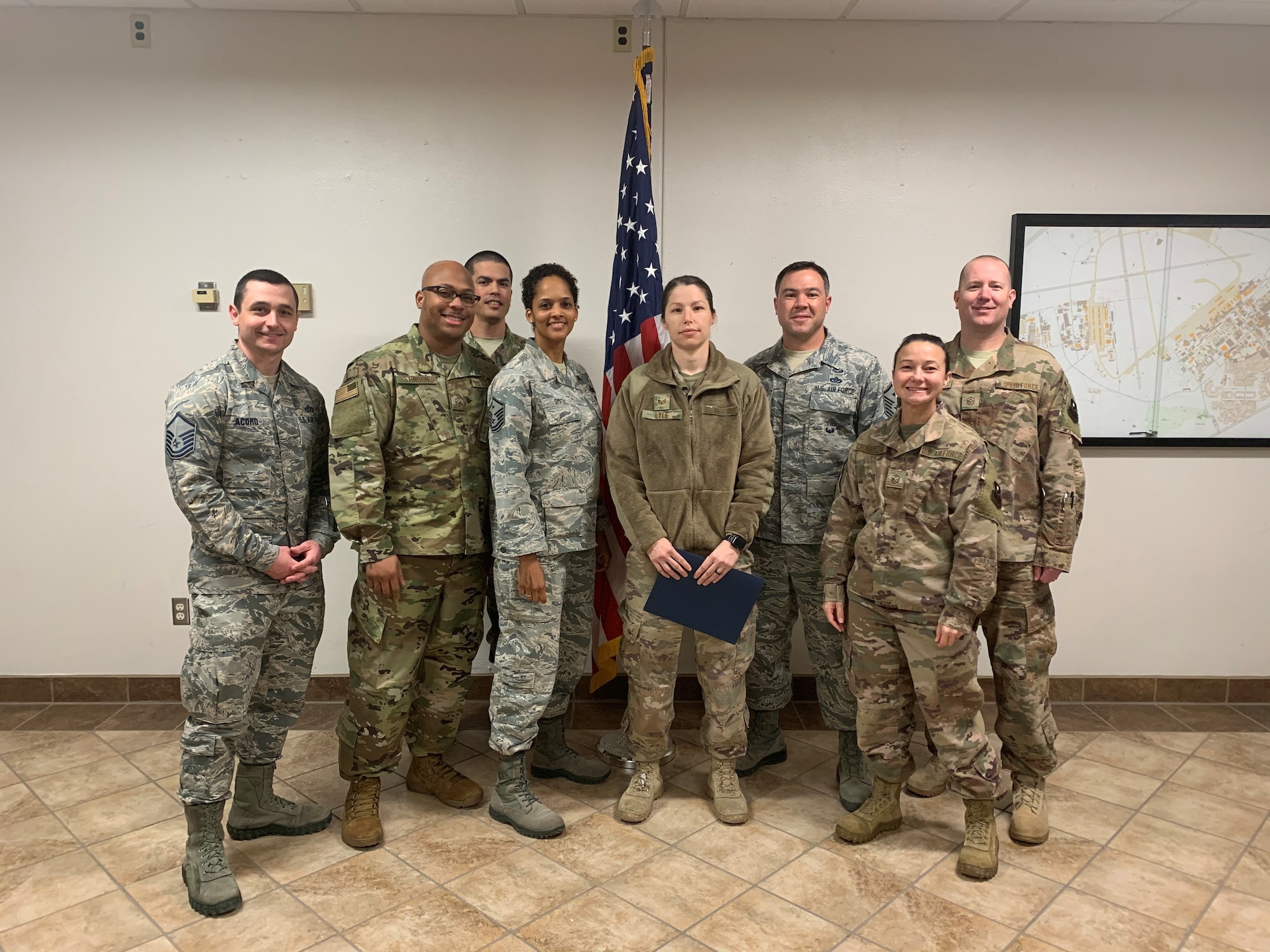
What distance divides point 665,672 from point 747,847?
57 centimetres

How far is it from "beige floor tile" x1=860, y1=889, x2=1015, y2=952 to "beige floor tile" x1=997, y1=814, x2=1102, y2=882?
344 millimetres

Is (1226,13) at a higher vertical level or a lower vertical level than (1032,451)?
higher

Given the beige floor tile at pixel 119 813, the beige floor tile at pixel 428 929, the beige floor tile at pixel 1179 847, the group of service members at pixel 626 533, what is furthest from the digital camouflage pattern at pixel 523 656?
the beige floor tile at pixel 1179 847

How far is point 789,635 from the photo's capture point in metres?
2.91

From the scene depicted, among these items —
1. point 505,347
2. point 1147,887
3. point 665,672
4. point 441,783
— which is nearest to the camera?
point 1147,887

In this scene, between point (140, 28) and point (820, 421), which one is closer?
point (820, 421)

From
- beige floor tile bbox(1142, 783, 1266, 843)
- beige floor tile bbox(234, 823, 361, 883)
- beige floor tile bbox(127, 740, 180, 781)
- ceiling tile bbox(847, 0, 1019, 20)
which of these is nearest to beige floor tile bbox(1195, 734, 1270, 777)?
beige floor tile bbox(1142, 783, 1266, 843)

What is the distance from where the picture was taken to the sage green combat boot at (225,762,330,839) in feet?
8.11

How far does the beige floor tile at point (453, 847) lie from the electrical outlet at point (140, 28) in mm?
3253

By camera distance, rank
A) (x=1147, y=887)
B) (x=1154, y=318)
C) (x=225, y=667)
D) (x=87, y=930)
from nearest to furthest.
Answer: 1. (x=87, y=930)
2. (x=225, y=667)
3. (x=1147, y=887)
4. (x=1154, y=318)

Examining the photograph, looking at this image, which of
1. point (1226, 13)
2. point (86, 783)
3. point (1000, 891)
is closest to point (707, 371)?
point (1000, 891)

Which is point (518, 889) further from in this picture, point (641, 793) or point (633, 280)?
point (633, 280)

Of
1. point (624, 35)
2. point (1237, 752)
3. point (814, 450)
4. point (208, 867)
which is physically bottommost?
point (1237, 752)

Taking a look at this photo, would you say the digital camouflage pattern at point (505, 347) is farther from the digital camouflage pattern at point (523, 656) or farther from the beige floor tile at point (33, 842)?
the beige floor tile at point (33, 842)
